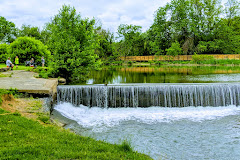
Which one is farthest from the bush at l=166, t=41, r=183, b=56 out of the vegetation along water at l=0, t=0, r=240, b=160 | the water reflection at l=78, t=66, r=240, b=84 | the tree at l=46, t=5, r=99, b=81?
the tree at l=46, t=5, r=99, b=81

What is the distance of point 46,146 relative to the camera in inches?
198

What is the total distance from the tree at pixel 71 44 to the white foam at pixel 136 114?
6.09 m

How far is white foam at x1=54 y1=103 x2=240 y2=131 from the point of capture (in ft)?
34.7

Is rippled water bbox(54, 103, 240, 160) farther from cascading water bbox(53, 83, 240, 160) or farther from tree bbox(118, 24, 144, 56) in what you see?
tree bbox(118, 24, 144, 56)

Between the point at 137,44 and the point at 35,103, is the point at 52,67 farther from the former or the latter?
the point at 137,44

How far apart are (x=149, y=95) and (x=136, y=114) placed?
235 cm

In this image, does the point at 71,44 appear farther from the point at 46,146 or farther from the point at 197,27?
the point at 197,27

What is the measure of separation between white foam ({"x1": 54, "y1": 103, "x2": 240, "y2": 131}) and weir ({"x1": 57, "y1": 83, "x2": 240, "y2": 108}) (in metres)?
0.53

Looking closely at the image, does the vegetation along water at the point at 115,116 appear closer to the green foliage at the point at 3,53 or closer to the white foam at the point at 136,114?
the white foam at the point at 136,114

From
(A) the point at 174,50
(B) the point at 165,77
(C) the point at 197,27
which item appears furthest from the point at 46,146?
(C) the point at 197,27

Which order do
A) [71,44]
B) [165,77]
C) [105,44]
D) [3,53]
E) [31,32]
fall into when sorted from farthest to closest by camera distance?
[31,32]
[105,44]
[3,53]
[165,77]
[71,44]

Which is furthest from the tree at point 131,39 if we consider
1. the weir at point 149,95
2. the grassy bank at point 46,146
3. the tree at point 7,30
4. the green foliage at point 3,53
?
→ the grassy bank at point 46,146

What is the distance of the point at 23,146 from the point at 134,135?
4.57m

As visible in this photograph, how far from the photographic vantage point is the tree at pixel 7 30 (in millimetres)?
61812
